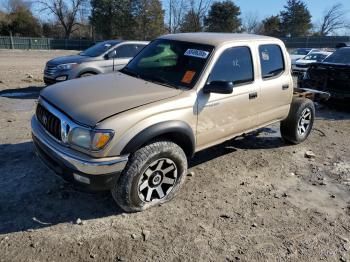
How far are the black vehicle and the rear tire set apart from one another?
9.60ft

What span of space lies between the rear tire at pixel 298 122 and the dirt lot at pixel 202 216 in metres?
0.58

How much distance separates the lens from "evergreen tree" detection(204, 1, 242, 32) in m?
52.2

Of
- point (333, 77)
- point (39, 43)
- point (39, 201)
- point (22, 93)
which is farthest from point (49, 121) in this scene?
point (39, 43)

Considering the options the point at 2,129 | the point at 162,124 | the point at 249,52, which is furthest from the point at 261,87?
the point at 2,129

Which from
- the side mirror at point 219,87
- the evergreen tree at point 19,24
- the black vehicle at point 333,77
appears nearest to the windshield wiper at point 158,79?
the side mirror at point 219,87

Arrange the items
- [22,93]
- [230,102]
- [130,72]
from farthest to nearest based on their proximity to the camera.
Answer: [22,93], [130,72], [230,102]

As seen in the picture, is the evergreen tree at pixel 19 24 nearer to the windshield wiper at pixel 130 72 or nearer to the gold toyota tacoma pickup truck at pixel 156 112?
the windshield wiper at pixel 130 72

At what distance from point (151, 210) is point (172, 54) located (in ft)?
6.67

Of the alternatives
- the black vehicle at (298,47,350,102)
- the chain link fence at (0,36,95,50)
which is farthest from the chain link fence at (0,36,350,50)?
the black vehicle at (298,47,350,102)

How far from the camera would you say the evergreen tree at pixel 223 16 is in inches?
2056

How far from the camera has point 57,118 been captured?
3.58 meters

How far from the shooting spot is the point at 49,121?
3748 mm

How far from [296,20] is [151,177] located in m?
64.3

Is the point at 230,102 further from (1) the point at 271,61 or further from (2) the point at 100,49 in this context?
(2) the point at 100,49
